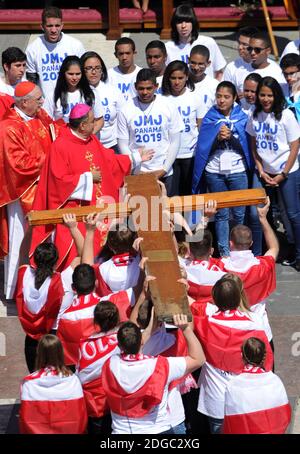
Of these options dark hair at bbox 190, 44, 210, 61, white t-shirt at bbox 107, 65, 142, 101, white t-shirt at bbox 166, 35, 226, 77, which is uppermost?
white t-shirt at bbox 166, 35, 226, 77

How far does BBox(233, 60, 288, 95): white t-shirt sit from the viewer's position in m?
11.3

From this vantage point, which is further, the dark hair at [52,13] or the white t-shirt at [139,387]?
the dark hair at [52,13]

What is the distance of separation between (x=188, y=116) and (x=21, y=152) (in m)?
1.74

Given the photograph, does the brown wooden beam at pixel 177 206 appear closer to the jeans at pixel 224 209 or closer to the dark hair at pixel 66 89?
the jeans at pixel 224 209

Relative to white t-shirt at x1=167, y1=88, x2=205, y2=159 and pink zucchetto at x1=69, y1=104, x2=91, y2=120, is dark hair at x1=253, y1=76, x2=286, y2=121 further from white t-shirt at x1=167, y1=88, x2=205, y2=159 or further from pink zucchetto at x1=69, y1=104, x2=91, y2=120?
pink zucchetto at x1=69, y1=104, x2=91, y2=120

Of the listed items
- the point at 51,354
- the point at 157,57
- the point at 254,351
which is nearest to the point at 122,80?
the point at 157,57

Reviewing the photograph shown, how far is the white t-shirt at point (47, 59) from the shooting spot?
1182 cm

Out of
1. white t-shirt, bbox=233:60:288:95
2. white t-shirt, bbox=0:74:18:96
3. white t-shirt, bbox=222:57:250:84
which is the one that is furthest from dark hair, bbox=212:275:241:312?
white t-shirt, bbox=222:57:250:84

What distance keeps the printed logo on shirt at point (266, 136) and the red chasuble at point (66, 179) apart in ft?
4.48

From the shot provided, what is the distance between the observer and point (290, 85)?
35.7ft

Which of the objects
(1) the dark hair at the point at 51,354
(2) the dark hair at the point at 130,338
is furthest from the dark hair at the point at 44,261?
(2) the dark hair at the point at 130,338

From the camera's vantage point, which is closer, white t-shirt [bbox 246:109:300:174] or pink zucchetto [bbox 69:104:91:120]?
pink zucchetto [bbox 69:104:91:120]

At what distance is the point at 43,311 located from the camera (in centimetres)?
828

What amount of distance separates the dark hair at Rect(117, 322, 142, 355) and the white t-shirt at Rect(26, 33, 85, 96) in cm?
530
